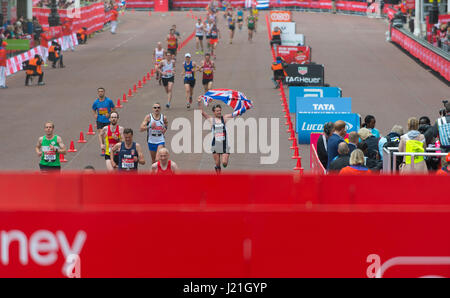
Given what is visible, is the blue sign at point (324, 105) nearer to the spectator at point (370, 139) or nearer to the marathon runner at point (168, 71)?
the marathon runner at point (168, 71)

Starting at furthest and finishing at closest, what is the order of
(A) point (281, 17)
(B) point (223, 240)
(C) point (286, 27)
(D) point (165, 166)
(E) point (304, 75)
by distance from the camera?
1. (A) point (281, 17)
2. (C) point (286, 27)
3. (E) point (304, 75)
4. (D) point (165, 166)
5. (B) point (223, 240)

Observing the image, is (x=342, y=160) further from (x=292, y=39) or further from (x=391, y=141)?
(x=292, y=39)

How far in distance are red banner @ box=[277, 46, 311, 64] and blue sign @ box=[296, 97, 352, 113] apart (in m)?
11.9

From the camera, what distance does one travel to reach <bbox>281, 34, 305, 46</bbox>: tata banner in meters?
43.3

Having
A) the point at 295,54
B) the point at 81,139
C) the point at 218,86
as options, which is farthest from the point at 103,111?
the point at 295,54

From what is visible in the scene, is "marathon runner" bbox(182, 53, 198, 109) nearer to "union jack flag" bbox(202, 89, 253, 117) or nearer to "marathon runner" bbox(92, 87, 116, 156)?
"union jack flag" bbox(202, 89, 253, 117)

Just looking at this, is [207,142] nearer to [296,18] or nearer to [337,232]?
[337,232]

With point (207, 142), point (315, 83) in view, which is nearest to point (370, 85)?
point (315, 83)

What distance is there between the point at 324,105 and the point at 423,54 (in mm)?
18318

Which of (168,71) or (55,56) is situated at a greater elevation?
(168,71)

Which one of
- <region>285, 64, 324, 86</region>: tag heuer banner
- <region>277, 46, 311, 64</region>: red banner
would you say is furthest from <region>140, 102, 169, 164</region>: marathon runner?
<region>277, 46, 311, 64</region>: red banner

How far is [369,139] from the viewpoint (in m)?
15.5
